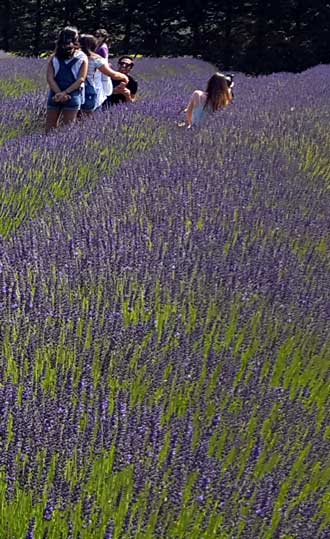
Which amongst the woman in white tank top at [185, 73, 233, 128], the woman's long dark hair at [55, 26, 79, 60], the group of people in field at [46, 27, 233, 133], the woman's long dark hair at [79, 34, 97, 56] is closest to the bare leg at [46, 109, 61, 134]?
the group of people in field at [46, 27, 233, 133]

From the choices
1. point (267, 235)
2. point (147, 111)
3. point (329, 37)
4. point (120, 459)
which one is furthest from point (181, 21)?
point (120, 459)

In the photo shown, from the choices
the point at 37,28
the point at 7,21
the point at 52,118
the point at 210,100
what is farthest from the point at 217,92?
the point at 7,21

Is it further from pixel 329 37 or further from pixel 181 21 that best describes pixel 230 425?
pixel 181 21

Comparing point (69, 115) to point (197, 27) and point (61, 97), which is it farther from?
point (197, 27)

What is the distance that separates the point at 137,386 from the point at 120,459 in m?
0.38

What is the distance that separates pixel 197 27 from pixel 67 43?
18.4m

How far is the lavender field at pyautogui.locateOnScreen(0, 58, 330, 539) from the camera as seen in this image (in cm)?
155

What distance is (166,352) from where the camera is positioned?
213 centimetres

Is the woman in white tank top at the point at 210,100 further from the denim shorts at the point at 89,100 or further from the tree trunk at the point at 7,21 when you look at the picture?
the tree trunk at the point at 7,21

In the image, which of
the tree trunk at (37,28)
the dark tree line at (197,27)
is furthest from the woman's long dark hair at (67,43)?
the tree trunk at (37,28)

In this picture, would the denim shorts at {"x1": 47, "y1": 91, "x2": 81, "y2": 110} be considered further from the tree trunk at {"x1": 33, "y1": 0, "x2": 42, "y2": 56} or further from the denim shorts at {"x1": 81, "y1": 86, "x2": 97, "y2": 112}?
the tree trunk at {"x1": 33, "y1": 0, "x2": 42, "y2": 56}

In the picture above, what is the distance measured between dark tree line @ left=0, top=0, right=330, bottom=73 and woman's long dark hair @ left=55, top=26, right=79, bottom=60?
1675cm

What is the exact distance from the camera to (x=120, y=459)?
1.60m

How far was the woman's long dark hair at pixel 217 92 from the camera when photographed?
663 centimetres
